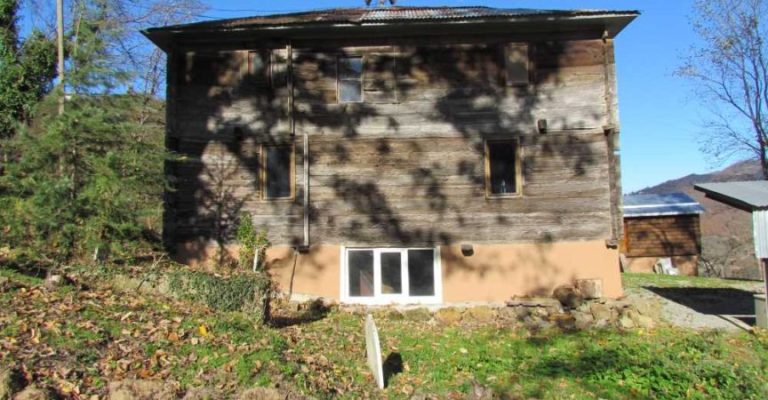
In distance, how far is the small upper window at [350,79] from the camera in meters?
14.0

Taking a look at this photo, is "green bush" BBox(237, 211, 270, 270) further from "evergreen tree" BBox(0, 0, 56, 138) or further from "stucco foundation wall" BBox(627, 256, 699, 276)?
"stucco foundation wall" BBox(627, 256, 699, 276)

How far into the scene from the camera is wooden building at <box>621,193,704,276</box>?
25.7m

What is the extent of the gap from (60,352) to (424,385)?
15.6 feet

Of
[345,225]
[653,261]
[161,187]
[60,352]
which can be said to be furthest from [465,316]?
[653,261]

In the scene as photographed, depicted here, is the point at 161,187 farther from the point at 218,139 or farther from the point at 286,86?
the point at 286,86

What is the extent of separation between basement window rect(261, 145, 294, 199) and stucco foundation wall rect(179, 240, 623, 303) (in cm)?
155

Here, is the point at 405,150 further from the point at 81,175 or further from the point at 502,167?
the point at 81,175

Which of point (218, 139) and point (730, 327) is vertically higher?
point (218, 139)

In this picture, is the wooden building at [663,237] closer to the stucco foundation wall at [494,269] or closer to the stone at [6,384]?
the stucco foundation wall at [494,269]

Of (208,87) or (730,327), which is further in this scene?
(208,87)

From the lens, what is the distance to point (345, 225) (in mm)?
13578

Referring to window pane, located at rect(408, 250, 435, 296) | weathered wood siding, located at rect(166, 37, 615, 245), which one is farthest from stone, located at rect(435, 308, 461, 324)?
weathered wood siding, located at rect(166, 37, 615, 245)

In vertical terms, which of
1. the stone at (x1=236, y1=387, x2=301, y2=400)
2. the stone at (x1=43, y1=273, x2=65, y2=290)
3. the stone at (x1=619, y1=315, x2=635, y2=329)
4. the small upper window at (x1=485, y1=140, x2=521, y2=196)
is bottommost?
the stone at (x1=619, y1=315, x2=635, y2=329)

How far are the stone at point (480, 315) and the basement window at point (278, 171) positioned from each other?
214 inches
